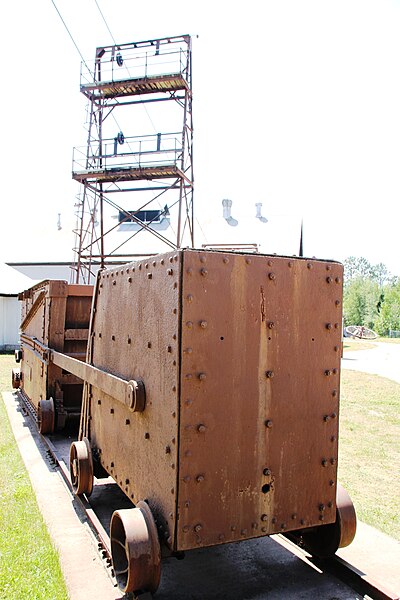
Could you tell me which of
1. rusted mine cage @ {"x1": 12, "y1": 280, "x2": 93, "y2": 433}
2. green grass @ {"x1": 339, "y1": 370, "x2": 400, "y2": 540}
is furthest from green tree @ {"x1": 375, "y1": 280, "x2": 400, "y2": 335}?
rusted mine cage @ {"x1": 12, "y1": 280, "x2": 93, "y2": 433}

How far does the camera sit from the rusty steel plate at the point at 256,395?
2.72m

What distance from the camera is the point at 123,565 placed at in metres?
3.19

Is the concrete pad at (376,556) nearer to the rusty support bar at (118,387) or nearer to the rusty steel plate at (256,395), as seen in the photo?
the rusty steel plate at (256,395)

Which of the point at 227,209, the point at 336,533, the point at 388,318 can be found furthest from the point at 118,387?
the point at 388,318

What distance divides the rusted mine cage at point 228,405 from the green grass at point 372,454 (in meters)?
1.71

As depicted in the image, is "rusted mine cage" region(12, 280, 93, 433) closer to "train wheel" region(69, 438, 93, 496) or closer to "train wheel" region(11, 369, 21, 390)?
"train wheel" region(69, 438, 93, 496)

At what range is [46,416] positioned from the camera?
6.75 m

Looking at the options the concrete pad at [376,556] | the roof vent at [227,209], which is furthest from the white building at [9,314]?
the concrete pad at [376,556]

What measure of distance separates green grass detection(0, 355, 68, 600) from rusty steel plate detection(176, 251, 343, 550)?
1151 millimetres

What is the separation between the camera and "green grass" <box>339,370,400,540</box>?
4.89 metres

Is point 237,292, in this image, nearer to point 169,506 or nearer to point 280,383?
point 280,383

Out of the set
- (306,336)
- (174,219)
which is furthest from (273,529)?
(174,219)

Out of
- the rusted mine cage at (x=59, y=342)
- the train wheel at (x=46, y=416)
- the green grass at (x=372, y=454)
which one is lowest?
the green grass at (x=372, y=454)

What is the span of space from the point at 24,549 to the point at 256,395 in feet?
7.09
